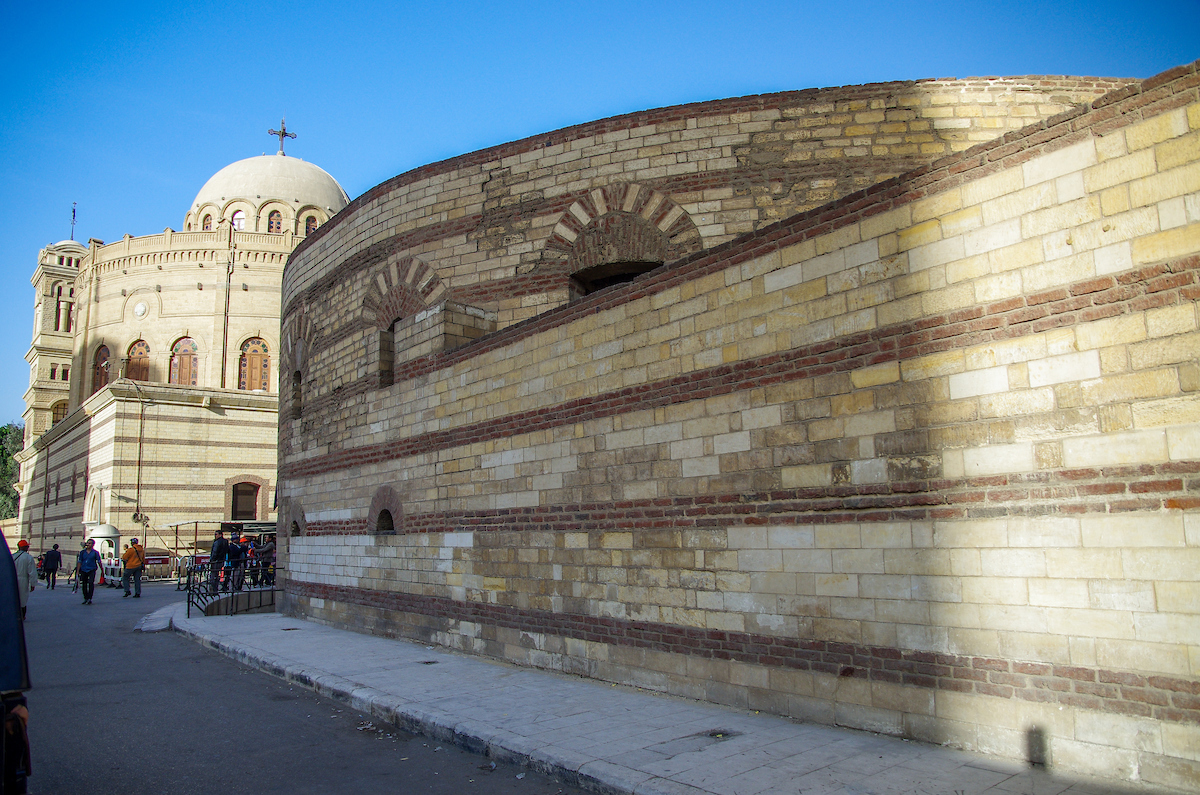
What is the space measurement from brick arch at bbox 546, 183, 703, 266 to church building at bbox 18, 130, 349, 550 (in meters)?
16.4

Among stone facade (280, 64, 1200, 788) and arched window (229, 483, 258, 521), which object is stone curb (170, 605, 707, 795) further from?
arched window (229, 483, 258, 521)

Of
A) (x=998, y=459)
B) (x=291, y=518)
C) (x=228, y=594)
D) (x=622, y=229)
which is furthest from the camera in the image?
(x=228, y=594)

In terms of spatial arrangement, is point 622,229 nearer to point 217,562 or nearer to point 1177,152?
point 1177,152

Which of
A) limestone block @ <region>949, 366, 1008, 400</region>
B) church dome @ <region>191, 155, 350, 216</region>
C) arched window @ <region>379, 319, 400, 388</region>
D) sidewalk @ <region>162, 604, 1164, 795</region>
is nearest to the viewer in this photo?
sidewalk @ <region>162, 604, 1164, 795</region>

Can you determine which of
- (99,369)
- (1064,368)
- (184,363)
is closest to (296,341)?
(1064,368)

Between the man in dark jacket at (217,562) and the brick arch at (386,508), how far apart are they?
6458 millimetres

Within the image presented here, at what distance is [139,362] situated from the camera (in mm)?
33719

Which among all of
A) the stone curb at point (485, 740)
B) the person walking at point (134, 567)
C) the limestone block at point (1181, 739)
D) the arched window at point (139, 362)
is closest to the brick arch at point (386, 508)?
the stone curb at point (485, 740)

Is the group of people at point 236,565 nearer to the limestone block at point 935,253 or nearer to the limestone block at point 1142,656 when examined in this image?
the limestone block at point 935,253

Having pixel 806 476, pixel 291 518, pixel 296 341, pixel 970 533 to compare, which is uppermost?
pixel 296 341

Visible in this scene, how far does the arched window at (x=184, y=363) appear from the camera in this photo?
33.3 m

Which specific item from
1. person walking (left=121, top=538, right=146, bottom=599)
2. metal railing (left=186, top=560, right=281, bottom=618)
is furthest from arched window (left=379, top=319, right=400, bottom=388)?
person walking (left=121, top=538, right=146, bottom=599)

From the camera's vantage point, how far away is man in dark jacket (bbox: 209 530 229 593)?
16247 millimetres

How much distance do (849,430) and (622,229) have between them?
5.96 m
